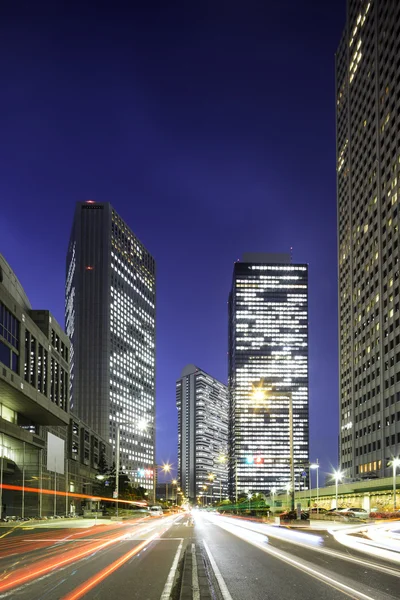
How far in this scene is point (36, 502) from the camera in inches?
3110

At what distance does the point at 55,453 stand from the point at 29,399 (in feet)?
85.3

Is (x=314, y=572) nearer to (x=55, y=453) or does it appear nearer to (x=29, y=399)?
(x=29, y=399)

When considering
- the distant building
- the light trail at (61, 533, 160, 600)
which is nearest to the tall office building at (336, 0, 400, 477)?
the distant building

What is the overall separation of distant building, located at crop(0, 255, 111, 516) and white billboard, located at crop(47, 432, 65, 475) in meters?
0.17

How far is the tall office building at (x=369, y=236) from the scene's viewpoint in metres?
118

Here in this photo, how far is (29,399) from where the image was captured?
65188 mm

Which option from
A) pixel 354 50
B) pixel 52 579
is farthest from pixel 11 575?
pixel 354 50

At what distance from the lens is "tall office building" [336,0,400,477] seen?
388 ft

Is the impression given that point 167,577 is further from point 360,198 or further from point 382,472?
point 360,198

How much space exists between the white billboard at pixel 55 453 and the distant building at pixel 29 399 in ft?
0.56

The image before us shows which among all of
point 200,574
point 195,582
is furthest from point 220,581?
point 200,574

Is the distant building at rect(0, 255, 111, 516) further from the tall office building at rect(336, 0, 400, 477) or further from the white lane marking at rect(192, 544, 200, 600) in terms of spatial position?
the tall office building at rect(336, 0, 400, 477)

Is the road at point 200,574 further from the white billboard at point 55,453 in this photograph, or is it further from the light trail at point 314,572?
the white billboard at point 55,453

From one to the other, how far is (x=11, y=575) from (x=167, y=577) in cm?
455
